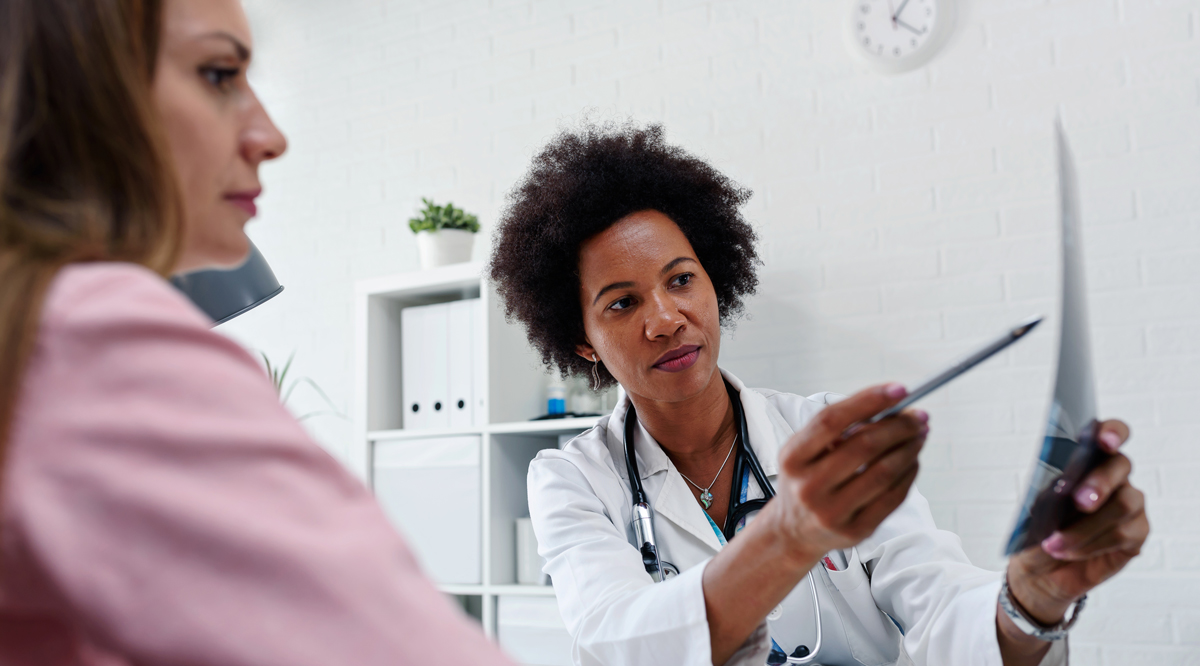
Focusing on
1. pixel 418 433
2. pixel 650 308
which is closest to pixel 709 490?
pixel 650 308

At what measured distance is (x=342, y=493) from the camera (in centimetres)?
38

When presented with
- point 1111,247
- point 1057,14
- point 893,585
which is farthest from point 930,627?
point 1057,14

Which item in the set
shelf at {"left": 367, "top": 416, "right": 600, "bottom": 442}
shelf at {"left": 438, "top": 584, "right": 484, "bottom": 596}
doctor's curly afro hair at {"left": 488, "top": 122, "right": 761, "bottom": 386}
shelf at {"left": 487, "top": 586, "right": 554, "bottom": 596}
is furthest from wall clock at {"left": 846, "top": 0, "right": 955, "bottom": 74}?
shelf at {"left": 438, "top": 584, "right": 484, "bottom": 596}

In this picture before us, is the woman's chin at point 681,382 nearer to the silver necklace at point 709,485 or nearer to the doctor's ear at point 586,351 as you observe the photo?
the silver necklace at point 709,485

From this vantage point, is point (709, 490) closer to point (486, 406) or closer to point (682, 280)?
point (682, 280)

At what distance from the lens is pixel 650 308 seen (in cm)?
159

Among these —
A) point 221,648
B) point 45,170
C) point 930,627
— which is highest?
point 45,170

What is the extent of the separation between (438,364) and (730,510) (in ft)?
4.66

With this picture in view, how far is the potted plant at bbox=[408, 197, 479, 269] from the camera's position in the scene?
2.73 m

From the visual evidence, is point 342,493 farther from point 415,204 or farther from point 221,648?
point 415,204

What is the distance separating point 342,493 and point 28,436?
12cm

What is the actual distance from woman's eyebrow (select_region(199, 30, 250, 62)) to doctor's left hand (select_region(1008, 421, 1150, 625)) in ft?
2.50

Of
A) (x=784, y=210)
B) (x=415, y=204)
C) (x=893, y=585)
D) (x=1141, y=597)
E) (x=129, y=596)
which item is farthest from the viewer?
(x=415, y=204)

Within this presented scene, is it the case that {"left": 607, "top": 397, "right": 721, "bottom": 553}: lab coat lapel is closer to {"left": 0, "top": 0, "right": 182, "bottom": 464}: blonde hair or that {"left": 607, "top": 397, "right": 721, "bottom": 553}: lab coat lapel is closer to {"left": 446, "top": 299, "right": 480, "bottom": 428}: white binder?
{"left": 446, "top": 299, "right": 480, "bottom": 428}: white binder
